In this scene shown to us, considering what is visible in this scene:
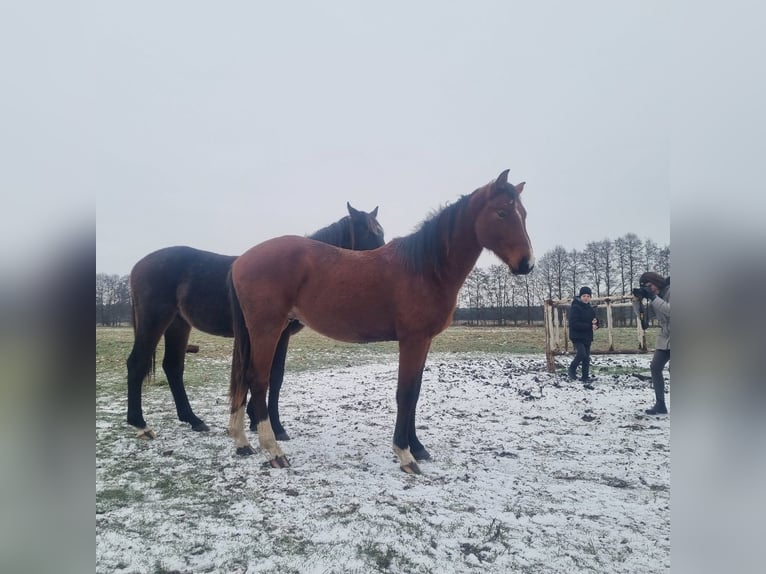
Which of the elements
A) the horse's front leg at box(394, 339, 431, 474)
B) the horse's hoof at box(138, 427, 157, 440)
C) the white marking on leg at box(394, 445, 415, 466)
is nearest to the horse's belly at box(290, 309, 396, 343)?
the horse's front leg at box(394, 339, 431, 474)

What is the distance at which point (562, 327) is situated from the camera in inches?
160

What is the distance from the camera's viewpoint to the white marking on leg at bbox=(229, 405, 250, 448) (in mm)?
2902

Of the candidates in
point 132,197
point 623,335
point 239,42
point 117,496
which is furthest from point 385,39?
point 117,496

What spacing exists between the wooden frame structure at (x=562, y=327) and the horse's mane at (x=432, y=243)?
1.70 meters

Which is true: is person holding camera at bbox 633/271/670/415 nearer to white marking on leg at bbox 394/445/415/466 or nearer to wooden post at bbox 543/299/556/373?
wooden post at bbox 543/299/556/373

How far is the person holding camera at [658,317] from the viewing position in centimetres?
284

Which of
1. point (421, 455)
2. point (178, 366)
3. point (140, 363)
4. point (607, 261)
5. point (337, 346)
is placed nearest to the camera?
point (421, 455)

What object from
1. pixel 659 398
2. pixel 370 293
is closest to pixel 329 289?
pixel 370 293

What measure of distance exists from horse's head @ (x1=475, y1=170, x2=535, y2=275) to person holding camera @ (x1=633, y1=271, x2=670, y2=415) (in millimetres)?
1120

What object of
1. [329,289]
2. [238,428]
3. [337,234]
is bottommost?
[238,428]

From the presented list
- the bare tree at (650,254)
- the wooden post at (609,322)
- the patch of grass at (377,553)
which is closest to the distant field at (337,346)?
the wooden post at (609,322)

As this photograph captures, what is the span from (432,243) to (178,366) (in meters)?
2.70

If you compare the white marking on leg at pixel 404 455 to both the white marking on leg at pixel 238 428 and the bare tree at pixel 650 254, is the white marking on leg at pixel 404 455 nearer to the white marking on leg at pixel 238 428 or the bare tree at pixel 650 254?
the white marking on leg at pixel 238 428

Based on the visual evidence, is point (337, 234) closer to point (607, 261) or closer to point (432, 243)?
point (432, 243)
